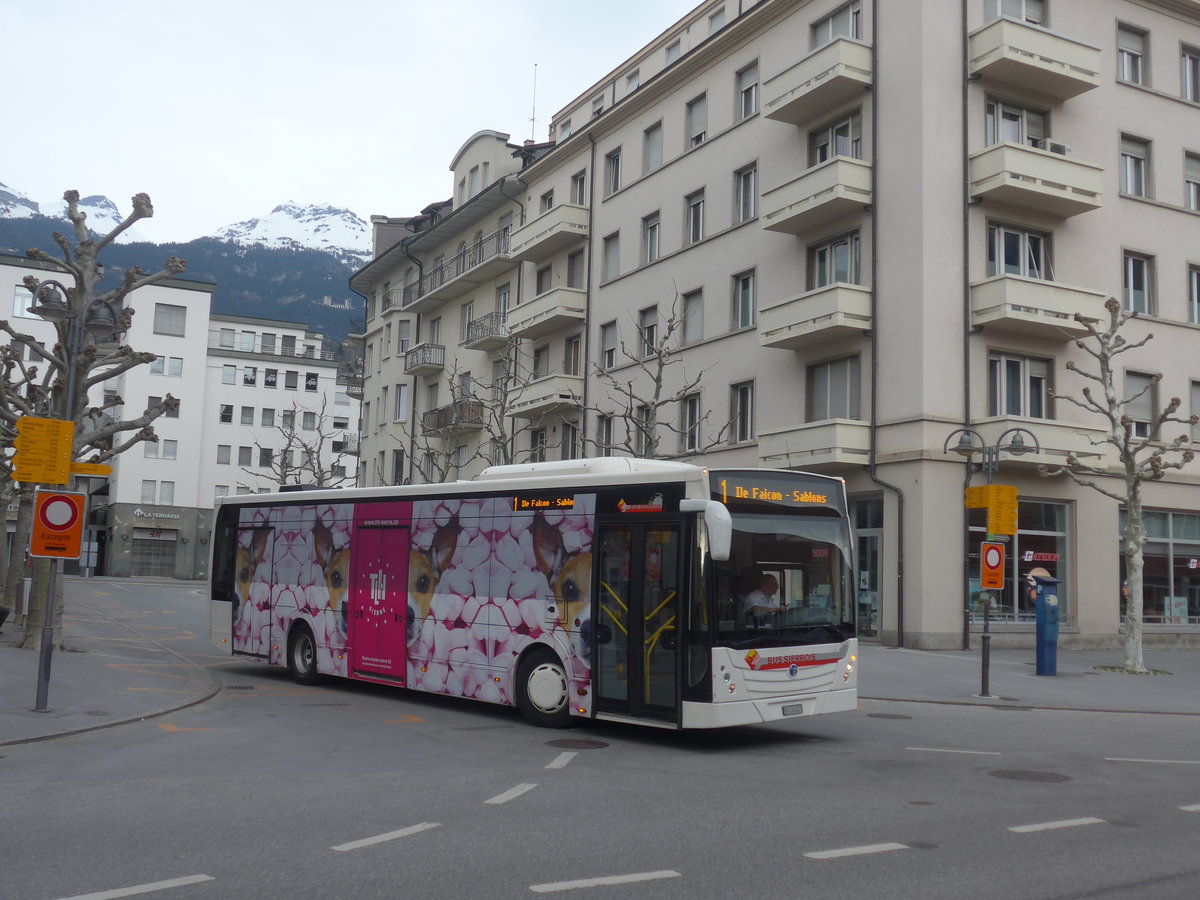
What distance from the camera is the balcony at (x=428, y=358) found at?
4938 centimetres

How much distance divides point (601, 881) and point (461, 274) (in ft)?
137

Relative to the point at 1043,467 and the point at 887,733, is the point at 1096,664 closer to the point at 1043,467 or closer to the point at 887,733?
the point at 1043,467

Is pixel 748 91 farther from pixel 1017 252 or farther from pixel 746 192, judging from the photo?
pixel 1017 252

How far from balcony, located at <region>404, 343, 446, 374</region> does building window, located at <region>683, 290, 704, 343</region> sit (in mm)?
17867

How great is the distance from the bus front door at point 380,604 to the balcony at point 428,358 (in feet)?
111

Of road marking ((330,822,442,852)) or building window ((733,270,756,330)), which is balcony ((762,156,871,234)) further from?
road marking ((330,822,442,852))

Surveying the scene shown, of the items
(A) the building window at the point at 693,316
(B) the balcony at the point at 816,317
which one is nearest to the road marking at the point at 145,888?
(B) the balcony at the point at 816,317

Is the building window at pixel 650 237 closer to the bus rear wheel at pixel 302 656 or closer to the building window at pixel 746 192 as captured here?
the building window at pixel 746 192

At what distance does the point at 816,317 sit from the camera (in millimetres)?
26969

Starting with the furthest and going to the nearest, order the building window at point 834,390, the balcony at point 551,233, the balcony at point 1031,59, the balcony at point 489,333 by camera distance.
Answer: the balcony at point 489,333
the balcony at point 551,233
the building window at point 834,390
the balcony at point 1031,59

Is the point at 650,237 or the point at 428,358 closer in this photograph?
the point at 650,237

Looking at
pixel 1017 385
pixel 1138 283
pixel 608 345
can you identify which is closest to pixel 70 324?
pixel 1017 385

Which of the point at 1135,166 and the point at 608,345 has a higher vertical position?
the point at 1135,166

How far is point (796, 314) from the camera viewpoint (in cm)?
2764
